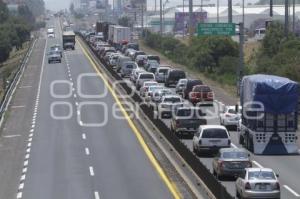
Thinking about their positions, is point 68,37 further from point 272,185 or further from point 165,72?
point 272,185

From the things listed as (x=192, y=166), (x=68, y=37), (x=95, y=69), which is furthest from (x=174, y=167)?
(x=68, y=37)

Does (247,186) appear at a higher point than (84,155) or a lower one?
higher

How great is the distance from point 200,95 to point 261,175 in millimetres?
33337

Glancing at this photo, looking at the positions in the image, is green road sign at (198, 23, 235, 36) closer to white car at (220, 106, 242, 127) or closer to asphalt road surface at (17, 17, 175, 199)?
asphalt road surface at (17, 17, 175, 199)

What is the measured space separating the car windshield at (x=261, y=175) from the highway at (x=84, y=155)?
122 inches

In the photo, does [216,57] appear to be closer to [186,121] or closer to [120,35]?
[120,35]

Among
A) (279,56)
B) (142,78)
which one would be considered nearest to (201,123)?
(279,56)

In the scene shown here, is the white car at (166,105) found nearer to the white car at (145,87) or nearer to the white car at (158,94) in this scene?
the white car at (158,94)

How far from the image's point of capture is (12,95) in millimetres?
66562

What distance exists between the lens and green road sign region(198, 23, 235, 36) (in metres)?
72.7

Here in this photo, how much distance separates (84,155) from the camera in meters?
38.6

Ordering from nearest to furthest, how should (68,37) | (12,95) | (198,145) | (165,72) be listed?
(198,145)
(12,95)
(165,72)
(68,37)

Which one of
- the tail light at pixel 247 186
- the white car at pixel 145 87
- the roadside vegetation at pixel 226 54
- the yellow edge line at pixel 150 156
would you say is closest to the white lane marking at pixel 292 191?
the tail light at pixel 247 186

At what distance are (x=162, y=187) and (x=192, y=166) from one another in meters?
1.34
